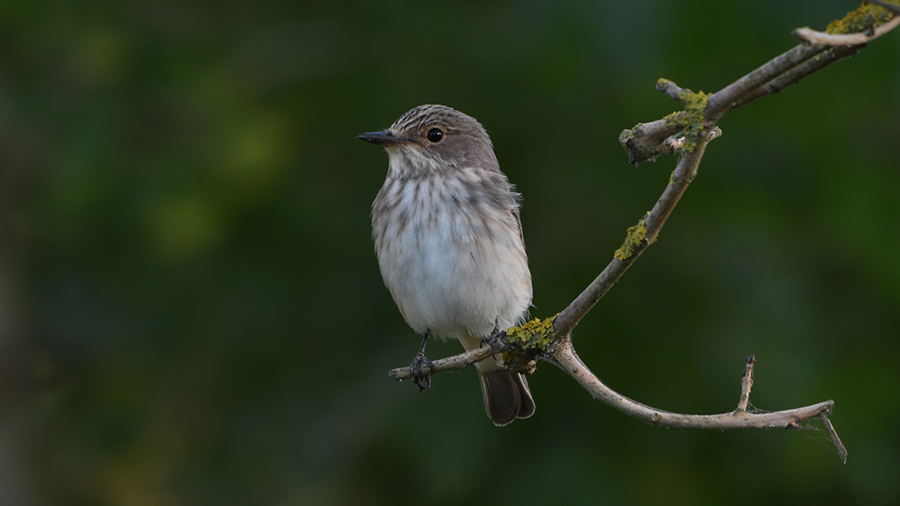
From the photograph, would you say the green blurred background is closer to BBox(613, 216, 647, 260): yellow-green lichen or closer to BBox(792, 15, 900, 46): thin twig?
BBox(613, 216, 647, 260): yellow-green lichen

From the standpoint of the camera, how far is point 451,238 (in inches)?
191

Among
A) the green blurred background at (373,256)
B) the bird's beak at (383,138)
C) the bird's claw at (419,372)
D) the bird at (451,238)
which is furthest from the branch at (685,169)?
the green blurred background at (373,256)

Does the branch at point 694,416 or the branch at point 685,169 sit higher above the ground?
the branch at point 685,169

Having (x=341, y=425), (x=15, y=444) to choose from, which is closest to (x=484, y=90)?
(x=341, y=425)

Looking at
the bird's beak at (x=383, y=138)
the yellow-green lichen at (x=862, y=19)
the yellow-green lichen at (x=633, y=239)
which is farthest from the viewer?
the bird's beak at (x=383, y=138)

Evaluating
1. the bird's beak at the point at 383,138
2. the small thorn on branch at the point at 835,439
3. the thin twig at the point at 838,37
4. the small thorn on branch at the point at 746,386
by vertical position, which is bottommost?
the small thorn on branch at the point at 835,439

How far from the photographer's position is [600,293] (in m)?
3.01

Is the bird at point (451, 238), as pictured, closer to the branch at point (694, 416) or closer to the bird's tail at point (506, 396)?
the bird's tail at point (506, 396)

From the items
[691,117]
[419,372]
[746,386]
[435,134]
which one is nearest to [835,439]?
[746,386]

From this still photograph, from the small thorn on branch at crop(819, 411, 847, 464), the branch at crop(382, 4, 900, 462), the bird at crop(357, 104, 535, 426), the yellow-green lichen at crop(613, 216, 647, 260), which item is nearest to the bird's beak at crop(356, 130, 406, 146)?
the bird at crop(357, 104, 535, 426)

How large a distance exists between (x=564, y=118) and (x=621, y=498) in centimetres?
283

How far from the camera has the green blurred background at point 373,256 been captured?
20.6 ft

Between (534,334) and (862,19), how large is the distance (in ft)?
5.49

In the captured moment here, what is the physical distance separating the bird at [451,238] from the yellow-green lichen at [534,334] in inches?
41.8
